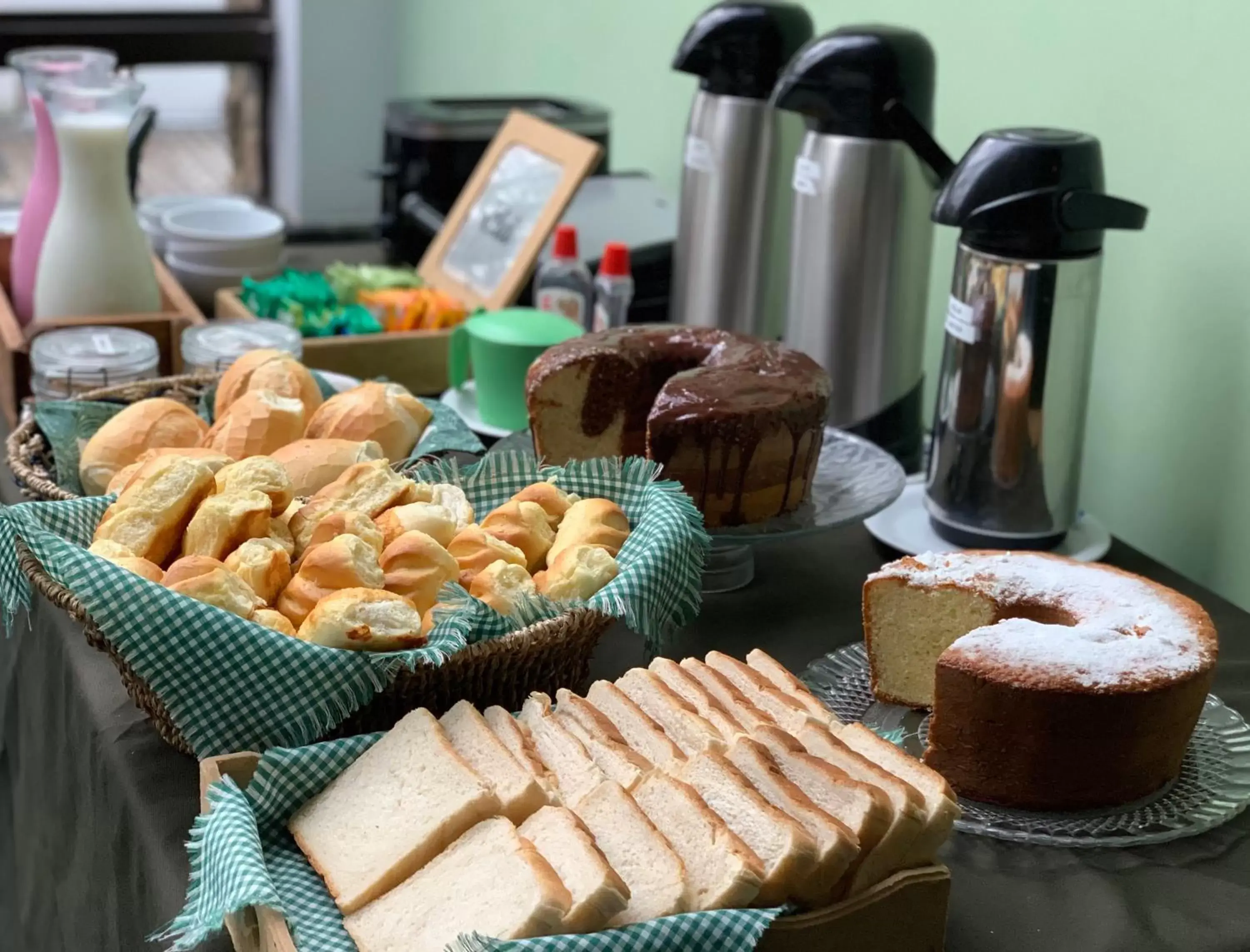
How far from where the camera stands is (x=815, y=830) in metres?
0.73

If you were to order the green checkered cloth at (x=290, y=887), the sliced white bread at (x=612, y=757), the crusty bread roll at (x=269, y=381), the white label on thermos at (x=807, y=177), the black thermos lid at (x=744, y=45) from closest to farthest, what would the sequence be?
the green checkered cloth at (x=290, y=887) < the sliced white bread at (x=612, y=757) < the crusty bread roll at (x=269, y=381) < the white label on thermos at (x=807, y=177) < the black thermos lid at (x=744, y=45)

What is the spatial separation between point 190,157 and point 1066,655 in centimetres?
338

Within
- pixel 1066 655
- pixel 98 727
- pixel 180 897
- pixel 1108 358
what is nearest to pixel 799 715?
pixel 1066 655

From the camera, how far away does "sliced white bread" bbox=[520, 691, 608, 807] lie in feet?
2.57

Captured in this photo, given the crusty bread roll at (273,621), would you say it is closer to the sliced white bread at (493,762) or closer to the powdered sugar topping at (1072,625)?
the sliced white bread at (493,762)

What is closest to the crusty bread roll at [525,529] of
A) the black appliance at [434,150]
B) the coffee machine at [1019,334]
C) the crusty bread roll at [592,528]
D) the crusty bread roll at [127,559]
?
the crusty bread roll at [592,528]

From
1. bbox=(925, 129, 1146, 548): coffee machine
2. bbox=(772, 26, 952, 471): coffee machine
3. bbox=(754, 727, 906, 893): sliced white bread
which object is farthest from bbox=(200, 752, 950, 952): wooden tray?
bbox=(772, 26, 952, 471): coffee machine

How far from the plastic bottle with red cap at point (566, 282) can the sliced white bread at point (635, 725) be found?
892 mm

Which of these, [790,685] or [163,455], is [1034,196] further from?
[163,455]

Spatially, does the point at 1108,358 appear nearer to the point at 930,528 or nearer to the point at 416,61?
the point at 930,528

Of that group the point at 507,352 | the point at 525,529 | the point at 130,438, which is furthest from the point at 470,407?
the point at 525,529

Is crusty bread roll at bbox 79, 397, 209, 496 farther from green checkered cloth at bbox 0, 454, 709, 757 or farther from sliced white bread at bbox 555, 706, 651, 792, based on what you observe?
sliced white bread at bbox 555, 706, 651, 792

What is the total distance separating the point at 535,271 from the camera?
1.92m

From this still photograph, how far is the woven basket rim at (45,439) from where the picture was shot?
110 centimetres
